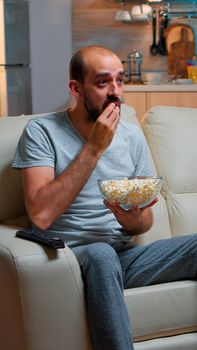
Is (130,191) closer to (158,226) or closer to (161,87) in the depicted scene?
(158,226)

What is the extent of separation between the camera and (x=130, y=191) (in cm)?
218

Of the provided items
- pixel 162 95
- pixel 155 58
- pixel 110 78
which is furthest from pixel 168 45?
pixel 110 78

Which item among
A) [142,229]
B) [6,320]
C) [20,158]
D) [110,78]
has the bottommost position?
[6,320]

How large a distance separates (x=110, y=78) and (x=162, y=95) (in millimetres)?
2723

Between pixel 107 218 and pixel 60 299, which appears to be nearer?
pixel 60 299

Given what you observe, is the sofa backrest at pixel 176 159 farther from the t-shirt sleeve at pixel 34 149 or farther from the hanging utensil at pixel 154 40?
the hanging utensil at pixel 154 40

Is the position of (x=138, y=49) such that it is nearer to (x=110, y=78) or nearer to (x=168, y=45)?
(x=168, y=45)

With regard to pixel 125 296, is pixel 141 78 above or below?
above

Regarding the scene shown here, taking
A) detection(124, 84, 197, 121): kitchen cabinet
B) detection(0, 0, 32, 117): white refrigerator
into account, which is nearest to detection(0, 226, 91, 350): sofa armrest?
detection(0, 0, 32, 117): white refrigerator

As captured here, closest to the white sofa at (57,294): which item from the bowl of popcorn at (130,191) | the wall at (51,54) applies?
the bowl of popcorn at (130,191)

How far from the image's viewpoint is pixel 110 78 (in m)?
2.38

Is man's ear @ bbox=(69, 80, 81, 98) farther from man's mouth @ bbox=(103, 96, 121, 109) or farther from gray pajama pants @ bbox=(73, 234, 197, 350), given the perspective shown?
gray pajama pants @ bbox=(73, 234, 197, 350)

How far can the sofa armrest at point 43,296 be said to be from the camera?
200 cm

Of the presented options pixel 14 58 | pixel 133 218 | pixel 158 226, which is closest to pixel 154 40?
pixel 14 58
